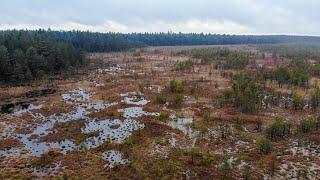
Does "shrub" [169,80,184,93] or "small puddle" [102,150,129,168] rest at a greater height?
"shrub" [169,80,184,93]

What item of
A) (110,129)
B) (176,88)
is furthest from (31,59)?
(110,129)

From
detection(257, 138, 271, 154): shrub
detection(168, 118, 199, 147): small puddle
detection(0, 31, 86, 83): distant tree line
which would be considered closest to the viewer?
detection(257, 138, 271, 154): shrub

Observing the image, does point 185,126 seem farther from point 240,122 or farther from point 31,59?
point 31,59

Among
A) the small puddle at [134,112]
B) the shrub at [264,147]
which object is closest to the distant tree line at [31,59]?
the small puddle at [134,112]

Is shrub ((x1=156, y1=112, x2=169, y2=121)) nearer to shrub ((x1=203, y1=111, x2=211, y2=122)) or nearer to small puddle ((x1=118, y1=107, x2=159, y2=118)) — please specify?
small puddle ((x1=118, y1=107, x2=159, y2=118))

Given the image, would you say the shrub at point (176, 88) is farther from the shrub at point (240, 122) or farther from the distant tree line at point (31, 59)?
the distant tree line at point (31, 59)

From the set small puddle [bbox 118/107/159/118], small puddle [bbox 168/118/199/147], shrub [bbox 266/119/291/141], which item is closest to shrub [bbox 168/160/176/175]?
small puddle [bbox 168/118/199/147]

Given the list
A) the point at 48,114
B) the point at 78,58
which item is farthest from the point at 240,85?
the point at 78,58
